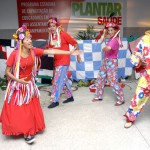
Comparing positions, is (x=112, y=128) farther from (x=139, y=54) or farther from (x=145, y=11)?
(x=145, y=11)

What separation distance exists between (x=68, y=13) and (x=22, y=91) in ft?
14.8

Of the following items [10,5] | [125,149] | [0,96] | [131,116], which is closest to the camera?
[125,149]

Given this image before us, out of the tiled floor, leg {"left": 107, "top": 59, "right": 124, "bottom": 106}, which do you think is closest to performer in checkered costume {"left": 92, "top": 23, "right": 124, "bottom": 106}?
leg {"left": 107, "top": 59, "right": 124, "bottom": 106}

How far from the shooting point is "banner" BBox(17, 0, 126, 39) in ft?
23.1

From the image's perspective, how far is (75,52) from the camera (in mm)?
3250

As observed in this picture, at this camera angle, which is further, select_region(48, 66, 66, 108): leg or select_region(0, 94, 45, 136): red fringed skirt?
select_region(48, 66, 66, 108): leg

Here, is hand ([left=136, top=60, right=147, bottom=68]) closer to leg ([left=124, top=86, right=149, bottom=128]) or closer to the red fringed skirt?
leg ([left=124, top=86, right=149, bottom=128])

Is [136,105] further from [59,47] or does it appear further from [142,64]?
[59,47]

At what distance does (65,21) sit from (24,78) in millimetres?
4443

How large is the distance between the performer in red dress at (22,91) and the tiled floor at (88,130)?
0.19m

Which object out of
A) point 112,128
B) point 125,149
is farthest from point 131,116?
point 125,149

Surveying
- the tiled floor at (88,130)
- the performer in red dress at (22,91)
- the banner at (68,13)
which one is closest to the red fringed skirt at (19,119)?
the performer in red dress at (22,91)

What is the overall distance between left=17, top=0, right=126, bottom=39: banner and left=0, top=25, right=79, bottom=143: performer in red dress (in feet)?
13.6

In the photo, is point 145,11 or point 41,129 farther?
point 145,11
